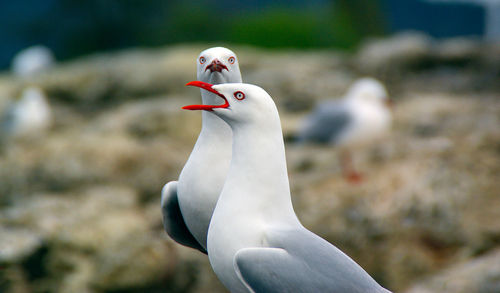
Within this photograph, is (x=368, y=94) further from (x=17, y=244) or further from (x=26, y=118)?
(x=26, y=118)

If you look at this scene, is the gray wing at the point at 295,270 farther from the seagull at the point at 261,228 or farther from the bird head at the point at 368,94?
the bird head at the point at 368,94

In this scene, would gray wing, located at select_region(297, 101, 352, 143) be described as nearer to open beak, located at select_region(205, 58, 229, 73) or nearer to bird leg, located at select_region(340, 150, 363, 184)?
bird leg, located at select_region(340, 150, 363, 184)

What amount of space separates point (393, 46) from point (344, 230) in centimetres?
764

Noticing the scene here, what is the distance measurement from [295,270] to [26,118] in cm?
921

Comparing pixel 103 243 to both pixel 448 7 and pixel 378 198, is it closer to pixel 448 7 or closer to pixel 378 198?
pixel 378 198

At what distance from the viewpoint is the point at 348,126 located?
7406mm

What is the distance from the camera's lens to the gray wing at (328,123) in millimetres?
7434

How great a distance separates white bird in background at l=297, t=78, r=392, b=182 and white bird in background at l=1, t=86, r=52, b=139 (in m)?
5.17

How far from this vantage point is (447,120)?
333 inches

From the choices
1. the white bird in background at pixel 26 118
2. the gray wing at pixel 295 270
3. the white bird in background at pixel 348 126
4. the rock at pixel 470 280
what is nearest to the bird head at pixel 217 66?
the gray wing at pixel 295 270

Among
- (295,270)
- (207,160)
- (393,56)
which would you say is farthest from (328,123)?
(393,56)

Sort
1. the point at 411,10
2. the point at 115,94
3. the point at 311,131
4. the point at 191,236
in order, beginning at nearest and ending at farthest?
the point at 191,236, the point at 311,131, the point at 115,94, the point at 411,10

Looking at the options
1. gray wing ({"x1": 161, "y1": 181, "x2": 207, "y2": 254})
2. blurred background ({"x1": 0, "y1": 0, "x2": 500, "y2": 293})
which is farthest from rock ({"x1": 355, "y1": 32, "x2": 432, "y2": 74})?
gray wing ({"x1": 161, "y1": 181, "x2": 207, "y2": 254})

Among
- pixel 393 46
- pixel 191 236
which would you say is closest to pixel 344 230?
pixel 191 236
